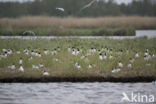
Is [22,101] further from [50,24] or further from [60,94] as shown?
[50,24]

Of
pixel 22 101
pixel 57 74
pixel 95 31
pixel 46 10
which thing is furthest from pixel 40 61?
pixel 46 10

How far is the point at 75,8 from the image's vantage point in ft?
95.3

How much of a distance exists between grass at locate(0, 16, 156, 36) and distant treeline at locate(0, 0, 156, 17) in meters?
2.20

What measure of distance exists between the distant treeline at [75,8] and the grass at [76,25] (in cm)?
220

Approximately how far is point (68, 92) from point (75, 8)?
2113cm

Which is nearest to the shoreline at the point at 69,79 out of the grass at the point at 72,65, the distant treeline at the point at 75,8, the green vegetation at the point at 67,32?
the grass at the point at 72,65

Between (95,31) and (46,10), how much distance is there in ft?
21.6

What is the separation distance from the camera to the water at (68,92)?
7.61m

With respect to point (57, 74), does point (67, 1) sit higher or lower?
higher

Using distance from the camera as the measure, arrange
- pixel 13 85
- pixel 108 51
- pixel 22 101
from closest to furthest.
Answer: pixel 22 101 < pixel 13 85 < pixel 108 51

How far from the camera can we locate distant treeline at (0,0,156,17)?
91.7 ft

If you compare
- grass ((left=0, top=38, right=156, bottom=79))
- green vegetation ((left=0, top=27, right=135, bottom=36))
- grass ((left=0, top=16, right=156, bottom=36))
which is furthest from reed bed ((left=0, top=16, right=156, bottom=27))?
grass ((left=0, top=38, right=156, bottom=79))

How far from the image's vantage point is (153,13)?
2784 cm

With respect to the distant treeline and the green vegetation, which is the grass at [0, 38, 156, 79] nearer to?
the green vegetation
